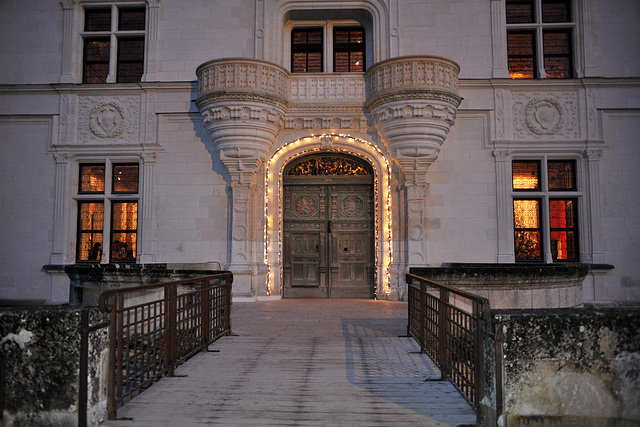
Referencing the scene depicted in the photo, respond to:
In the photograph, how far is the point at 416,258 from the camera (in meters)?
12.7

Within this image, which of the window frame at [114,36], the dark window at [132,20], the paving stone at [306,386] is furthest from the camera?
the dark window at [132,20]

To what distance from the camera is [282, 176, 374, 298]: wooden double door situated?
13.8 meters

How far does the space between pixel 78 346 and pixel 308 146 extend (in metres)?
10.6

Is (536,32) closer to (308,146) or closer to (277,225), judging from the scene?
(308,146)

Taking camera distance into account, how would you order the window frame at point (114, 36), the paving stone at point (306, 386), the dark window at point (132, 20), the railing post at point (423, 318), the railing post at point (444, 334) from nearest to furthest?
the paving stone at point (306, 386), the railing post at point (444, 334), the railing post at point (423, 318), the window frame at point (114, 36), the dark window at point (132, 20)

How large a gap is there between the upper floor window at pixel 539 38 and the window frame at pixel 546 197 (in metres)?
2.33

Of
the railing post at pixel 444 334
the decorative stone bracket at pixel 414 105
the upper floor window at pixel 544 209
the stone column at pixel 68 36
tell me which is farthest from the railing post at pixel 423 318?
the stone column at pixel 68 36

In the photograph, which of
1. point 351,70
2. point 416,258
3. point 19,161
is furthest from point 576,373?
point 19,161

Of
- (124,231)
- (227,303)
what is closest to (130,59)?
(124,231)

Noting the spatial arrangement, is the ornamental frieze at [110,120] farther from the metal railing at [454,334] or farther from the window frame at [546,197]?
the window frame at [546,197]

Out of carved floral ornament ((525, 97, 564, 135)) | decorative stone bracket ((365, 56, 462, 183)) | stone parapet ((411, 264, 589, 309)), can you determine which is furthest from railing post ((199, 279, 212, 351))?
carved floral ornament ((525, 97, 564, 135))

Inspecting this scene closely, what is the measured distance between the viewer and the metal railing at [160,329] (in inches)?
158

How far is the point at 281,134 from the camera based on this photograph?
13.5 metres

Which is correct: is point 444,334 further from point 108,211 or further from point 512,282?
point 108,211
